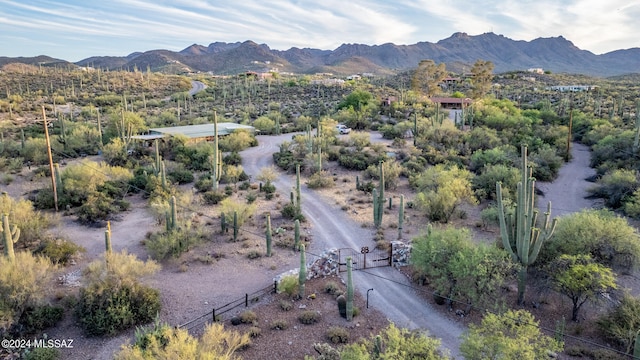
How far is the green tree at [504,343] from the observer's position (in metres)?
8.62

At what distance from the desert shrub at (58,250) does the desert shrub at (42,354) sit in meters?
5.13

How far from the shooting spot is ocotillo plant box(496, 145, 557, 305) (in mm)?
12453

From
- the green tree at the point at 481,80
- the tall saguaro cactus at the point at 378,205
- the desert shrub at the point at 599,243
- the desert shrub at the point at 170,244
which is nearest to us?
the desert shrub at the point at 599,243

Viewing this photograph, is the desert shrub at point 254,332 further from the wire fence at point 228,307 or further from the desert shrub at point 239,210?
the desert shrub at point 239,210

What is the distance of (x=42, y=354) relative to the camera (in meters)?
10.4

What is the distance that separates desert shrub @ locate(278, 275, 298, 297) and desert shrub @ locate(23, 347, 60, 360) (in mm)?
6230

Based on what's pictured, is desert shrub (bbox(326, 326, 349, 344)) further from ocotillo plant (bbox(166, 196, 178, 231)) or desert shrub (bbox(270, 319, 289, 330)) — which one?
ocotillo plant (bbox(166, 196, 178, 231))

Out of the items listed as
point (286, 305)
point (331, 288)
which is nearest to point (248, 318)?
point (286, 305)

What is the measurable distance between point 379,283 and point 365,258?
4.92ft

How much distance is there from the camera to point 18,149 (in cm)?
3128

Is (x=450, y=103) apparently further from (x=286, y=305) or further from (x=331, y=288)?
(x=286, y=305)

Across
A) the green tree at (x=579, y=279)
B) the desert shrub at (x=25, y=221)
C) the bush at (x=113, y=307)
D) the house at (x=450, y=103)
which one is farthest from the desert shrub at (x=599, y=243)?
the house at (x=450, y=103)

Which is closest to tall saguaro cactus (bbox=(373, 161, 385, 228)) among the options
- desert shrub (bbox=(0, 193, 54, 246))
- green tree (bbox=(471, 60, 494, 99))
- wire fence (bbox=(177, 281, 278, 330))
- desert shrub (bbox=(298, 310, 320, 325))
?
wire fence (bbox=(177, 281, 278, 330))

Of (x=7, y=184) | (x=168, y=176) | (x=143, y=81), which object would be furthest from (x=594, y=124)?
(x=143, y=81)
